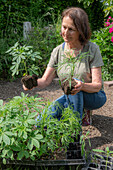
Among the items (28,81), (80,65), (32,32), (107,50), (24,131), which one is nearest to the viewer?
(24,131)

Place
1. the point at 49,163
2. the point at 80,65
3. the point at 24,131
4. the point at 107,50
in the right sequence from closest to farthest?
the point at 24,131 → the point at 49,163 → the point at 80,65 → the point at 107,50

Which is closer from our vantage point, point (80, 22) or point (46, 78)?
point (80, 22)

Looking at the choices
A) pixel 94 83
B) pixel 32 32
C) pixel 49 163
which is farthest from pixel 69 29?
pixel 32 32

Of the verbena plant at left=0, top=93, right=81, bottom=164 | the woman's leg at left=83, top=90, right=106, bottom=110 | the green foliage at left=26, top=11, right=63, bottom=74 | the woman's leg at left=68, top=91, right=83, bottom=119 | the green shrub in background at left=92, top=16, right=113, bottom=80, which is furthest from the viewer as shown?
the green foliage at left=26, top=11, right=63, bottom=74

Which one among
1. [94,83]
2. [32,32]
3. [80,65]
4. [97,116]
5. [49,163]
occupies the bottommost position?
[97,116]

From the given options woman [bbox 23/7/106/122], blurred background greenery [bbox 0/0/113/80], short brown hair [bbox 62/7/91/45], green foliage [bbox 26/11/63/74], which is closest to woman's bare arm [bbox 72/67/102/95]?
woman [bbox 23/7/106/122]

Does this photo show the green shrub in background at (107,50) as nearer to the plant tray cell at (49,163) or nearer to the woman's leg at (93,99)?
the woman's leg at (93,99)

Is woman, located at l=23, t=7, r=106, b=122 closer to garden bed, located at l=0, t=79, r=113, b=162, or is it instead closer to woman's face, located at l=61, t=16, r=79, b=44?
woman's face, located at l=61, t=16, r=79, b=44

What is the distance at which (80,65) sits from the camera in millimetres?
2270

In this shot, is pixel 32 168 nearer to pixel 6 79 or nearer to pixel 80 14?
pixel 80 14

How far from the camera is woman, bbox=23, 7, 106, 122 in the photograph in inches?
80.6

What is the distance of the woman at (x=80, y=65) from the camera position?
205 cm

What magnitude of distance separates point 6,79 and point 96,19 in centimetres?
362

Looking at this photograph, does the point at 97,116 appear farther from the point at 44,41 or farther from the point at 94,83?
the point at 44,41
